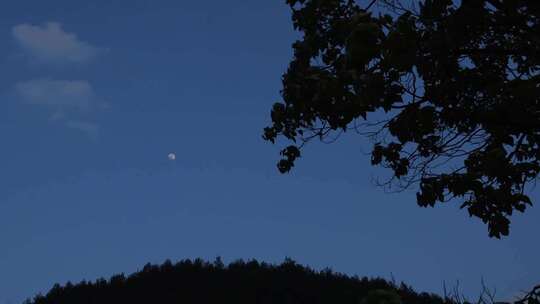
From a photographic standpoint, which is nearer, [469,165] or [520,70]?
[469,165]

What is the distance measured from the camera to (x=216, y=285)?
71.9 ft

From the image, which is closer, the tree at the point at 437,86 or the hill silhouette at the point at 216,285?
the tree at the point at 437,86

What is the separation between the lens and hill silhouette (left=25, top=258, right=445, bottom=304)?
21125mm

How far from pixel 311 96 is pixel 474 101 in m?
2.23

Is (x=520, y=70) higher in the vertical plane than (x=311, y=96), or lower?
higher

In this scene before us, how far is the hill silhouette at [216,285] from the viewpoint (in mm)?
21125

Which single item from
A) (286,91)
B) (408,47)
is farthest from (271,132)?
(408,47)

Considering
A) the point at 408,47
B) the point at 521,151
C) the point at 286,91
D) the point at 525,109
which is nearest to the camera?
the point at 408,47

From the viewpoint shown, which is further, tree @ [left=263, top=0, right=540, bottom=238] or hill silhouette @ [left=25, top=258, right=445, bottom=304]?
hill silhouette @ [left=25, top=258, right=445, bottom=304]

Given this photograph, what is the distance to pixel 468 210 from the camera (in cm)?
834

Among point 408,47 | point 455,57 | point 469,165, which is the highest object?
point 455,57

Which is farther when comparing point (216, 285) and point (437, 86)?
point (216, 285)

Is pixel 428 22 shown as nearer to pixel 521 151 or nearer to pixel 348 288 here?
pixel 521 151

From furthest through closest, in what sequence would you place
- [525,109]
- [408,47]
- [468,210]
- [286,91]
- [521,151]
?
[521,151], [286,91], [468,210], [525,109], [408,47]
